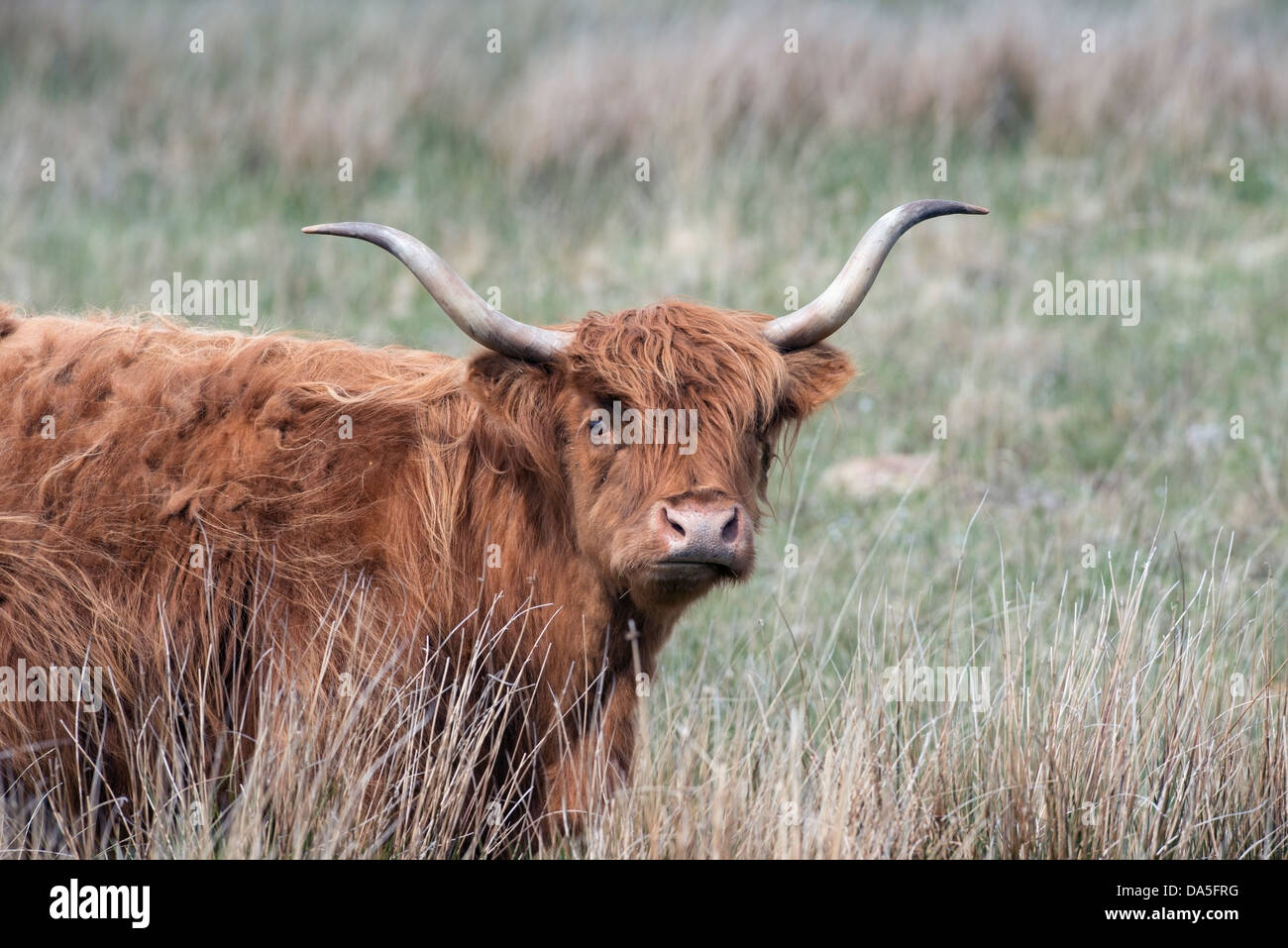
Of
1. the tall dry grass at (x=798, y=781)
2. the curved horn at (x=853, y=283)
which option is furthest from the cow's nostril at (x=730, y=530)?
the curved horn at (x=853, y=283)

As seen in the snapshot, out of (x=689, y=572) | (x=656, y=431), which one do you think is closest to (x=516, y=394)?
(x=656, y=431)

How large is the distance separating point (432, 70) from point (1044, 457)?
7282mm

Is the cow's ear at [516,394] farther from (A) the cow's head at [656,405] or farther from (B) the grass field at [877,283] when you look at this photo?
(B) the grass field at [877,283]

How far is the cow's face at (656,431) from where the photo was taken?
11.7 feet

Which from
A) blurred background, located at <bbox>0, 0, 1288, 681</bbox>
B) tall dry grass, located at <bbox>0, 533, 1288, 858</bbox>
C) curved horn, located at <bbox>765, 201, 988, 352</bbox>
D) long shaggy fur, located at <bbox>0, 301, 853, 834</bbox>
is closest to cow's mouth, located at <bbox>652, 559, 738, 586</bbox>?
long shaggy fur, located at <bbox>0, 301, 853, 834</bbox>

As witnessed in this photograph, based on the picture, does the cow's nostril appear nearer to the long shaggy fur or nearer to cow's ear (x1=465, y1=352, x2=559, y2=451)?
the long shaggy fur

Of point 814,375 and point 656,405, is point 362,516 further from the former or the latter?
point 814,375

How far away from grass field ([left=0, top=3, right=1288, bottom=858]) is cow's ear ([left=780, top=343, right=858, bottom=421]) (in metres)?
0.62

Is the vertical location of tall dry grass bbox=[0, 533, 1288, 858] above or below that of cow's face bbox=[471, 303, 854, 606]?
below

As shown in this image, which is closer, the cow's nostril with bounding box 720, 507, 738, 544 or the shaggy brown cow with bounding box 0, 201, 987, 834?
the cow's nostril with bounding box 720, 507, 738, 544

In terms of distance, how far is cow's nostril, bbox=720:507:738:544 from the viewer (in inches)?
138

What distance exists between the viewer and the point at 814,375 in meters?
4.15

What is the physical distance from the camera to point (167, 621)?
3791 millimetres
